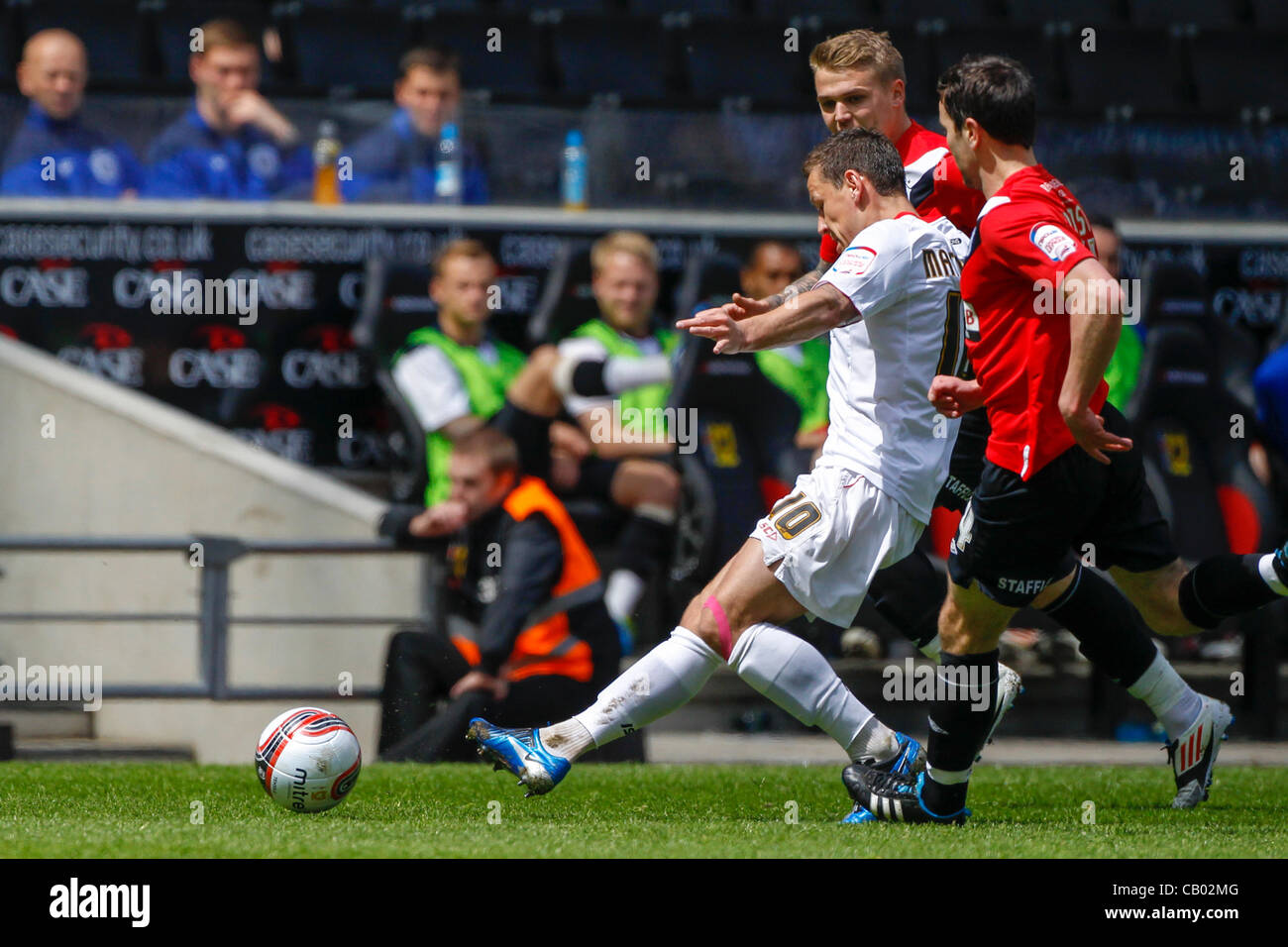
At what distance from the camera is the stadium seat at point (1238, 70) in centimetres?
1210

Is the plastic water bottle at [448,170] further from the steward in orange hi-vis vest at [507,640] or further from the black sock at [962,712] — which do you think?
the black sock at [962,712]

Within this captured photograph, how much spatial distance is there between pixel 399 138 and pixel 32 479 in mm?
2574

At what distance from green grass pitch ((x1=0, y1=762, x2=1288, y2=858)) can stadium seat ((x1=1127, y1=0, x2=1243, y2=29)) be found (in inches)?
274

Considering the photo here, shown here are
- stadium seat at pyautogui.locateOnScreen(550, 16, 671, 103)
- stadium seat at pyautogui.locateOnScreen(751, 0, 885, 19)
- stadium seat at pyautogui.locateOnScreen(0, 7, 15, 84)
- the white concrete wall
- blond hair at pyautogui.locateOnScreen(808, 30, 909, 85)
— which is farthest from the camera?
stadium seat at pyautogui.locateOnScreen(751, 0, 885, 19)

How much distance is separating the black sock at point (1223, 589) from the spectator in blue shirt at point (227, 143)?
5747mm

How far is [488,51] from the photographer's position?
11672 mm

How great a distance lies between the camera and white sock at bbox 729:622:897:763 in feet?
16.5

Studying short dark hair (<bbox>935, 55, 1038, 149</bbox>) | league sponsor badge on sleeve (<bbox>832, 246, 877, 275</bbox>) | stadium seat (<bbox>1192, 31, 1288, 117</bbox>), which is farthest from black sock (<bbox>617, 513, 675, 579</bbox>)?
stadium seat (<bbox>1192, 31, 1288, 117</bbox>)

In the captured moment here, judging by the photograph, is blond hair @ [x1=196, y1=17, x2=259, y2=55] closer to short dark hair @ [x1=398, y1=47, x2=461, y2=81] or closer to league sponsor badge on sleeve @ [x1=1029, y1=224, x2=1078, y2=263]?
short dark hair @ [x1=398, y1=47, x2=461, y2=81]

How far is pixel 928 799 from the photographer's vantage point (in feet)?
17.0
